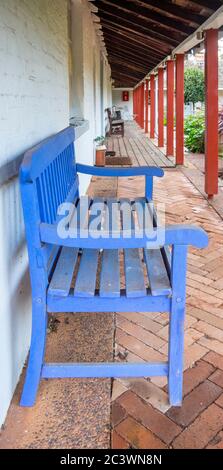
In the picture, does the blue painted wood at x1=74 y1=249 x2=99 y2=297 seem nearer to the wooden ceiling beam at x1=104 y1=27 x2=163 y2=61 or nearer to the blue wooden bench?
the blue wooden bench

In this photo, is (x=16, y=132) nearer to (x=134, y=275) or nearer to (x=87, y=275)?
(x=87, y=275)

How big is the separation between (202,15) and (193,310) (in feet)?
10.7

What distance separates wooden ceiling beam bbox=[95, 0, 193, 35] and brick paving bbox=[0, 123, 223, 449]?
3602 mm

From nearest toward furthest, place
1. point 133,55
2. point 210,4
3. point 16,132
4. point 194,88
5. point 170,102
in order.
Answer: point 16,132
point 210,4
point 170,102
point 133,55
point 194,88

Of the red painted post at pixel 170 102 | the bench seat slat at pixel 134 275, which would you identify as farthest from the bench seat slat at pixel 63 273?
the red painted post at pixel 170 102

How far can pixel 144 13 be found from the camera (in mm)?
4863

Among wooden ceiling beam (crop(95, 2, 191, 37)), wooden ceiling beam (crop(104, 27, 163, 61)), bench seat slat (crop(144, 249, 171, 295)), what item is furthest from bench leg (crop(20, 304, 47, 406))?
wooden ceiling beam (crop(104, 27, 163, 61))

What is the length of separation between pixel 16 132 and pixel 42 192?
263mm

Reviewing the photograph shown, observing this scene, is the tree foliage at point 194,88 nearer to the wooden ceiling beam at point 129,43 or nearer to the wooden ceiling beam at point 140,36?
the wooden ceiling beam at point 129,43

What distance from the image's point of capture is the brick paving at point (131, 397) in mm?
1483

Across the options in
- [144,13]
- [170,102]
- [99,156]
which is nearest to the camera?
[144,13]

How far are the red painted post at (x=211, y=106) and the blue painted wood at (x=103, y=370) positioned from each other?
348 centimetres

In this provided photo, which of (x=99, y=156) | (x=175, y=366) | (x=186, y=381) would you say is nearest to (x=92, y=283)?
(x=175, y=366)
